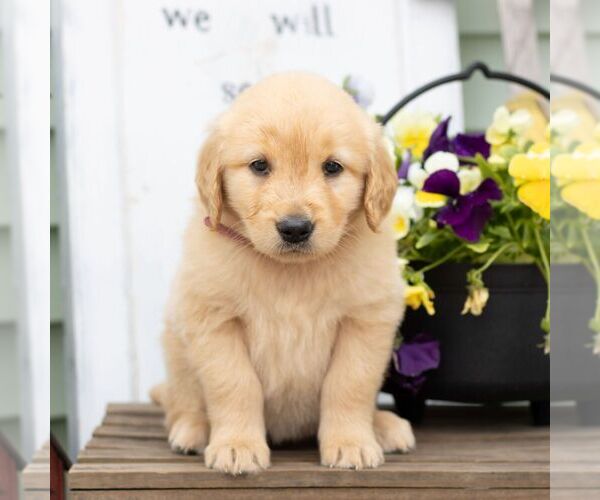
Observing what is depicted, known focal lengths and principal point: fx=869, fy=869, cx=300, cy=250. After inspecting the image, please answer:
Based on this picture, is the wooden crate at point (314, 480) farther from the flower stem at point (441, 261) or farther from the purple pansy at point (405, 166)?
the purple pansy at point (405, 166)

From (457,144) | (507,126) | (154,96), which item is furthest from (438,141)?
(154,96)

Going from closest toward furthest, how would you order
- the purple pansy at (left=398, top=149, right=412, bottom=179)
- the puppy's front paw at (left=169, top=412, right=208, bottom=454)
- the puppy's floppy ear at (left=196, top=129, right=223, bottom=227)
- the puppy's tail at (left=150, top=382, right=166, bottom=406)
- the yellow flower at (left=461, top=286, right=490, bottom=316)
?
the puppy's floppy ear at (left=196, top=129, right=223, bottom=227)
the puppy's front paw at (left=169, top=412, right=208, bottom=454)
the yellow flower at (left=461, top=286, right=490, bottom=316)
the purple pansy at (left=398, top=149, right=412, bottom=179)
the puppy's tail at (left=150, top=382, right=166, bottom=406)

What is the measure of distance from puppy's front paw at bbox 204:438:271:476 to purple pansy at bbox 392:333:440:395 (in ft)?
1.55

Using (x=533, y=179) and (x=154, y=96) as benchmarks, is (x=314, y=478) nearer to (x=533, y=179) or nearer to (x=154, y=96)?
(x=533, y=179)

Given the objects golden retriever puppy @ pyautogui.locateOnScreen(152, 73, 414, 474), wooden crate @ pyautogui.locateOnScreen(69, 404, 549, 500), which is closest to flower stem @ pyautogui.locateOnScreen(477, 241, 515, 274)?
golden retriever puppy @ pyautogui.locateOnScreen(152, 73, 414, 474)

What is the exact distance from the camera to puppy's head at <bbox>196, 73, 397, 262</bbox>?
1.65m

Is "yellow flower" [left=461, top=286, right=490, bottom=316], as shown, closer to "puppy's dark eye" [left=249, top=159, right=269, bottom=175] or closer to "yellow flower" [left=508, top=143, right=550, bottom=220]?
"yellow flower" [left=508, top=143, right=550, bottom=220]

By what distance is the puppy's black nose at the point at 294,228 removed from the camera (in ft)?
5.30

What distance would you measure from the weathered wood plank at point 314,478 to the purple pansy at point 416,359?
41 cm

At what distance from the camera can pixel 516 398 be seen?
6.84ft

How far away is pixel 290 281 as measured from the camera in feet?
5.87

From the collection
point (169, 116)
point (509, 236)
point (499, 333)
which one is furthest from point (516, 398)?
point (169, 116)

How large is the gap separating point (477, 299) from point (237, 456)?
0.68 metres

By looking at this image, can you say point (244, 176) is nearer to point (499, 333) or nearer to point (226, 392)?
point (226, 392)
